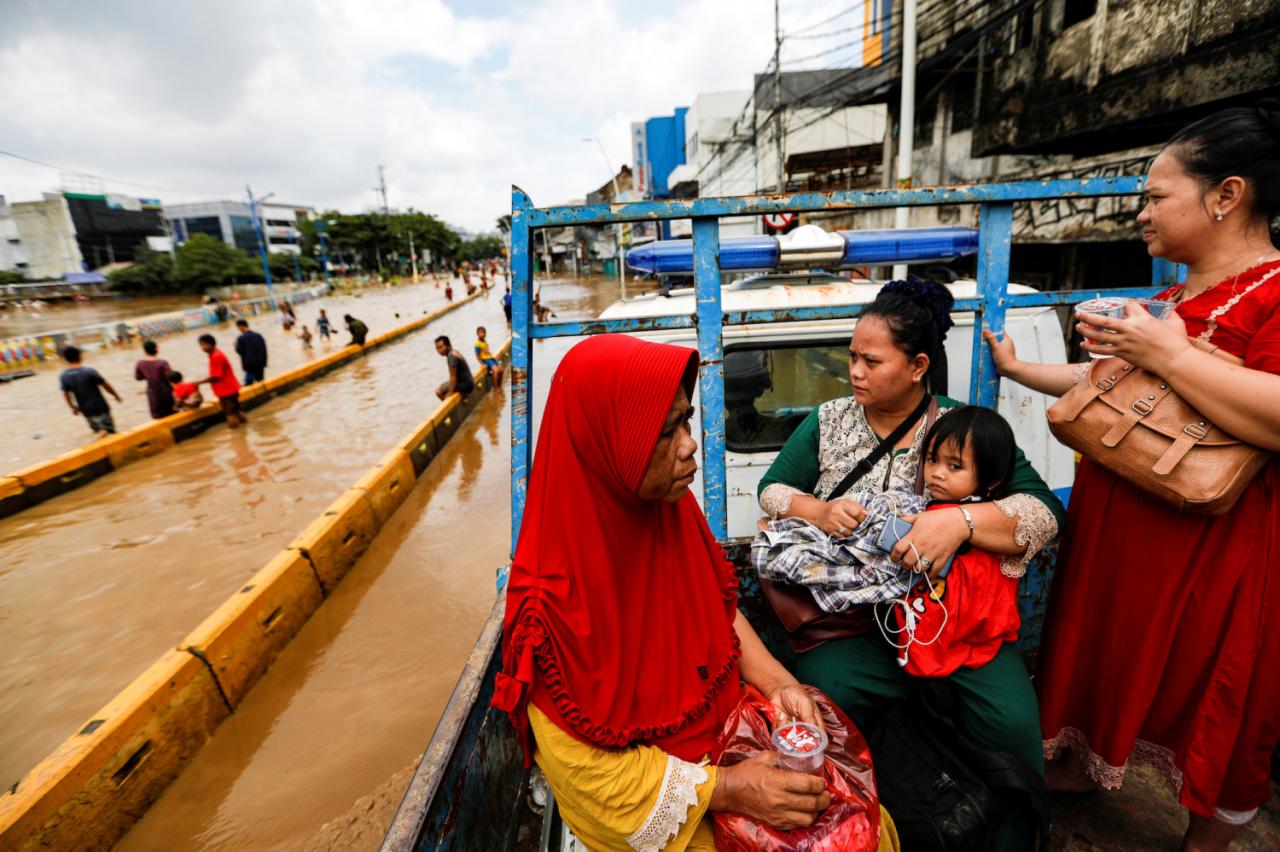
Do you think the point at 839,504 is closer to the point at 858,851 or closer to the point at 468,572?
the point at 858,851

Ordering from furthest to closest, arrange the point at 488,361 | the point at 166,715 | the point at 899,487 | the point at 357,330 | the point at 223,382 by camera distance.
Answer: the point at 357,330 < the point at 488,361 < the point at 223,382 < the point at 166,715 < the point at 899,487

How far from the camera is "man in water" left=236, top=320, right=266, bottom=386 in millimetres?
11383

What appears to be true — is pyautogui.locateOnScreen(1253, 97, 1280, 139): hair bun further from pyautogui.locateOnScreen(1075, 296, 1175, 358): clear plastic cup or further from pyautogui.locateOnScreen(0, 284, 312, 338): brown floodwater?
pyautogui.locateOnScreen(0, 284, 312, 338): brown floodwater

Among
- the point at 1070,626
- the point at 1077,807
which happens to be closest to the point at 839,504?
the point at 1070,626

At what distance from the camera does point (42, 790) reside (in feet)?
8.37

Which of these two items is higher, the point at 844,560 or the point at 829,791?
the point at 844,560

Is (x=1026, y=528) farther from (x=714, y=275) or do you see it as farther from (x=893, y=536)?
(x=714, y=275)

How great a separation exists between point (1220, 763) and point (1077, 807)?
0.61 metres

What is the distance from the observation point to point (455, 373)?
9.69m

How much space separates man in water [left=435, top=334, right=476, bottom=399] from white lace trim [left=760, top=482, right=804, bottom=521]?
838 cm

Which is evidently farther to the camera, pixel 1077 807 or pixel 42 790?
pixel 42 790

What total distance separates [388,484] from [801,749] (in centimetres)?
615

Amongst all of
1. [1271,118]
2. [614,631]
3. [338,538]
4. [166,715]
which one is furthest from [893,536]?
[338,538]

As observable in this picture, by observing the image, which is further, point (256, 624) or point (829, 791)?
point (256, 624)
